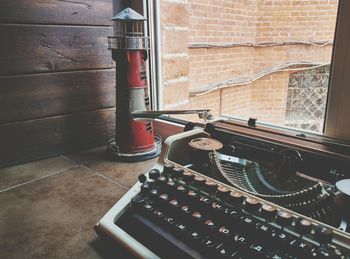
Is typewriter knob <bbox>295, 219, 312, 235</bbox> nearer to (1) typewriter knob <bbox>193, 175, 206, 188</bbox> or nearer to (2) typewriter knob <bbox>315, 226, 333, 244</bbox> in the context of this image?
(2) typewriter knob <bbox>315, 226, 333, 244</bbox>

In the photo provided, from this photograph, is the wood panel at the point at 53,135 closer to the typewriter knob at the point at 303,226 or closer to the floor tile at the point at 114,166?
the floor tile at the point at 114,166

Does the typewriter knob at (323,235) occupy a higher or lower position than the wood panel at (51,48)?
lower

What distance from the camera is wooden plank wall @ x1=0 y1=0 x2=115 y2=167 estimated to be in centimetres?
115

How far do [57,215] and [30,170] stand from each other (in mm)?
396

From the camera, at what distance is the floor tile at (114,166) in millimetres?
1103

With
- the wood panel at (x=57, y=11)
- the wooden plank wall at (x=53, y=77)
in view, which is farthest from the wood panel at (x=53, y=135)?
the wood panel at (x=57, y=11)

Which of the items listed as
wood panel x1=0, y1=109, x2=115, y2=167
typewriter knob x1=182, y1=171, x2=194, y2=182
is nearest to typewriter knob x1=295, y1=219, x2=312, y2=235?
typewriter knob x1=182, y1=171, x2=194, y2=182

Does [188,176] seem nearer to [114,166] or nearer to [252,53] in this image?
[114,166]

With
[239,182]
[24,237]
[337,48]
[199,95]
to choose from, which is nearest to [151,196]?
[239,182]

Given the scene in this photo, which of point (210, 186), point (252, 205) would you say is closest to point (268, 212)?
→ point (252, 205)

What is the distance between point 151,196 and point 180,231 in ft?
0.46

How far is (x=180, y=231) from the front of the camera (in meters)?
0.64

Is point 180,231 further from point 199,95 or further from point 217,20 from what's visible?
point 217,20

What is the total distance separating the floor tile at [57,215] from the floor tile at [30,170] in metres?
0.05
